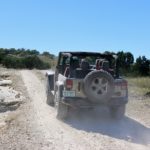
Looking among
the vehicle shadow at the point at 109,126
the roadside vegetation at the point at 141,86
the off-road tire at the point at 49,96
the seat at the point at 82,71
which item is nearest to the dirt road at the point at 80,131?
the vehicle shadow at the point at 109,126

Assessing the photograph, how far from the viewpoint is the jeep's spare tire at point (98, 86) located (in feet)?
39.2

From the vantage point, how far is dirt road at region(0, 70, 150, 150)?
953cm

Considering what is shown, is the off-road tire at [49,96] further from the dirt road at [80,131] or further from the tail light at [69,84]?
the tail light at [69,84]

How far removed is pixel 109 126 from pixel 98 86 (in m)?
1.11

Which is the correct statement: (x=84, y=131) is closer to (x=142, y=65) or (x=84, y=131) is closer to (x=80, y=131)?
(x=80, y=131)

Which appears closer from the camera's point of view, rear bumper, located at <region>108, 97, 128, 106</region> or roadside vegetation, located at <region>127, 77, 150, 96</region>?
rear bumper, located at <region>108, 97, 128, 106</region>

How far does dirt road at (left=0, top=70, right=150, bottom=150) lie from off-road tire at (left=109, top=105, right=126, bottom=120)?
152 mm

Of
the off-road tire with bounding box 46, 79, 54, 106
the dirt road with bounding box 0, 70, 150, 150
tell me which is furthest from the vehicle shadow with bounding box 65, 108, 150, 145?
the off-road tire with bounding box 46, 79, 54, 106

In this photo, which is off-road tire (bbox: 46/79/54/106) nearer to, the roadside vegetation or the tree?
the roadside vegetation

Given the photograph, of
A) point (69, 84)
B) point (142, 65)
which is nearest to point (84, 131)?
point (69, 84)

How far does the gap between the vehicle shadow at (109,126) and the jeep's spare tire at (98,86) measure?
30.0 inches

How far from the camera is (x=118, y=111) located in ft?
42.3

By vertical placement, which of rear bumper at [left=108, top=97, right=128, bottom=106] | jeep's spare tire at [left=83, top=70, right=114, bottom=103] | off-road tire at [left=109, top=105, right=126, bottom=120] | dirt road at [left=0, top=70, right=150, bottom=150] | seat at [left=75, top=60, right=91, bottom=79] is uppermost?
seat at [left=75, top=60, right=91, bottom=79]

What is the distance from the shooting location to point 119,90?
12.5m
